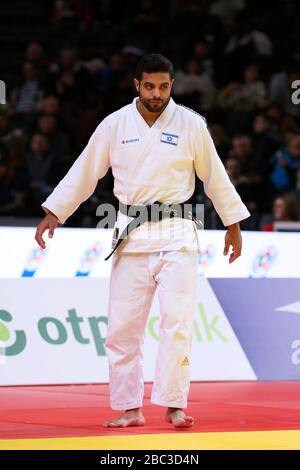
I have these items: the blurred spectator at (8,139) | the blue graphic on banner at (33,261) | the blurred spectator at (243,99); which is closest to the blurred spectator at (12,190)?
the blurred spectator at (8,139)

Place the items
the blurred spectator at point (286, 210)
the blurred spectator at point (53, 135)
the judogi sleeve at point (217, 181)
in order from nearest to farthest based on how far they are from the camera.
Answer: the judogi sleeve at point (217, 181) → the blurred spectator at point (286, 210) → the blurred spectator at point (53, 135)

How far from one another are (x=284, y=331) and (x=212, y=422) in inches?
98.4

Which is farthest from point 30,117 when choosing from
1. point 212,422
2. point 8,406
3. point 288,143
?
point 212,422

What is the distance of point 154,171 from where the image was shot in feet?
19.7

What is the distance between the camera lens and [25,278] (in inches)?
324

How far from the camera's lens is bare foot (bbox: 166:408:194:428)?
5875 mm

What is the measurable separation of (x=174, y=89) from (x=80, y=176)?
7.72 m

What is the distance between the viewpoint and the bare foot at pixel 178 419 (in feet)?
19.3

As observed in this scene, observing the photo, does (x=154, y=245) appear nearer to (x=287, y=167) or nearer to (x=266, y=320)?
(x=266, y=320)

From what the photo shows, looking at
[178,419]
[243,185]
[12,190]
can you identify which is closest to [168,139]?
[178,419]

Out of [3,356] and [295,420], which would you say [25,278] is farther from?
[295,420]

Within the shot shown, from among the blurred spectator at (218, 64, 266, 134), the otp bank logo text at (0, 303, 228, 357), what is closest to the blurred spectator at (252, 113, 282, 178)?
the blurred spectator at (218, 64, 266, 134)

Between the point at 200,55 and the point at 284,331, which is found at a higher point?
the point at 200,55

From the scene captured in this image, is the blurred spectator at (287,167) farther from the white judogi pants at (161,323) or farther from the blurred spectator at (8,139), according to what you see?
the white judogi pants at (161,323)
